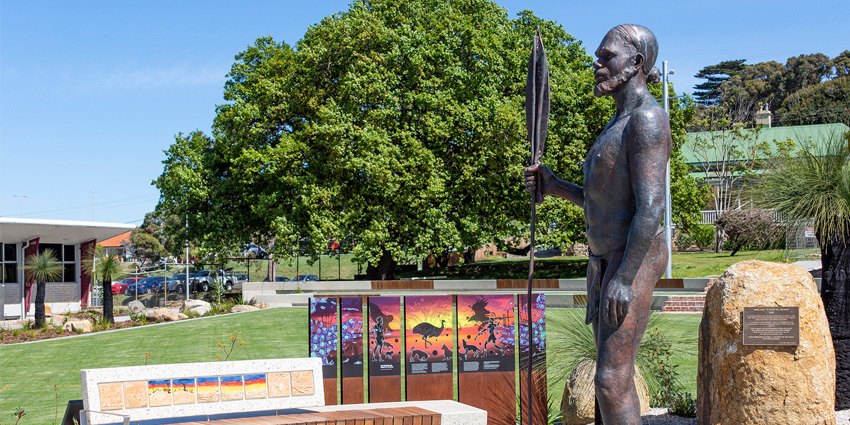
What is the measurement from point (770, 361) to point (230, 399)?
171 inches

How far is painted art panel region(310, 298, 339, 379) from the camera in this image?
21.9 feet

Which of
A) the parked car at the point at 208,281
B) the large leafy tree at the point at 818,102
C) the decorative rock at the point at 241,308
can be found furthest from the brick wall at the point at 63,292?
the large leafy tree at the point at 818,102

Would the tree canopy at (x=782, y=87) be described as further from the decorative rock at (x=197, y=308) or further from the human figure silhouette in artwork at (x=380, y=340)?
the human figure silhouette in artwork at (x=380, y=340)

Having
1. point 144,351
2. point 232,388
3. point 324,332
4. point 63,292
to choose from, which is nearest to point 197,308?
point 63,292

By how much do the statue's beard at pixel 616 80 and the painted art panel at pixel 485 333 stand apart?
3.11 m

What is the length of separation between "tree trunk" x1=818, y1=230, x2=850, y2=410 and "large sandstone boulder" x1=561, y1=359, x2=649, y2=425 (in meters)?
1.97

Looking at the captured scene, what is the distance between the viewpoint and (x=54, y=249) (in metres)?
25.0

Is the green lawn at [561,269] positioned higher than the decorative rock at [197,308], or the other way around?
the green lawn at [561,269]

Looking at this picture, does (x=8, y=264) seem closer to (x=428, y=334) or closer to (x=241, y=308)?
(x=241, y=308)

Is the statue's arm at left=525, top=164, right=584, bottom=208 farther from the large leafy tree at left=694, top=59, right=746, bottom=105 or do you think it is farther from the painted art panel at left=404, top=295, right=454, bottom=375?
the large leafy tree at left=694, top=59, right=746, bottom=105

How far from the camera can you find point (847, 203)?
729 centimetres

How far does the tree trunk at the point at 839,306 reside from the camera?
7.15 meters

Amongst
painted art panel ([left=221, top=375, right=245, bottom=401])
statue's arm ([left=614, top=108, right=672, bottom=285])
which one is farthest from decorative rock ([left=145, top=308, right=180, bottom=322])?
statue's arm ([left=614, top=108, right=672, bottom=285])

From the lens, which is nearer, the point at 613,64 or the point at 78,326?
the point at 613,64
